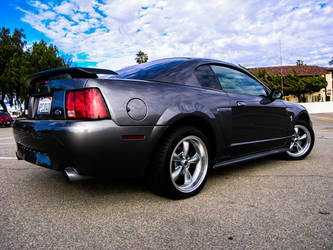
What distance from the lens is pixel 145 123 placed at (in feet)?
6.95

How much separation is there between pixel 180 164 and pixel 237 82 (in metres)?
1.41

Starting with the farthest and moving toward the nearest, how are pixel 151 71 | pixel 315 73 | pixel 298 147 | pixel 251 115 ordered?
1. pixel 315 73
2. pixel 298 147
3. pixel 251 115
4. pixel 151 71

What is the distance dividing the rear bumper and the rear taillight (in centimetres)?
7

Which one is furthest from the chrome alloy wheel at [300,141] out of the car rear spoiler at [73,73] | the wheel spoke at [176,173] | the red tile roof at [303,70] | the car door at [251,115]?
the red tile roof at [303,70]

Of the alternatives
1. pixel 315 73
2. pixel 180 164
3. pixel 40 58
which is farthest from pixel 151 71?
pixel 315 73

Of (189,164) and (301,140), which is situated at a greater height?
(189,164)

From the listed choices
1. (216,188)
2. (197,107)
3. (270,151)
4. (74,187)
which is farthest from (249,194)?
(74,187)

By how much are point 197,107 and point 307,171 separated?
1917 millimetres

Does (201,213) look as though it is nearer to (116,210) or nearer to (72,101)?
(116,210)

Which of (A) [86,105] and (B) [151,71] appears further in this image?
(B) [151,71]

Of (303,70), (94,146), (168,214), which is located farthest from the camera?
(303,70)

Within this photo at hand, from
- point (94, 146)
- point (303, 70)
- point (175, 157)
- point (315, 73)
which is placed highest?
point (303, 70)

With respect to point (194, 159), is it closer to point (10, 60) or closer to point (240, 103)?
point (240, 103)

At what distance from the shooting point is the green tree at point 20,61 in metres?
26.5
